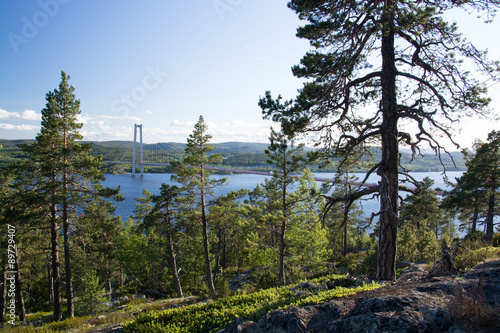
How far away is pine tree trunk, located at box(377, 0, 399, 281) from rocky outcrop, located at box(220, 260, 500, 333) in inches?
75.4

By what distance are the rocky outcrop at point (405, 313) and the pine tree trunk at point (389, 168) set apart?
6.28ft

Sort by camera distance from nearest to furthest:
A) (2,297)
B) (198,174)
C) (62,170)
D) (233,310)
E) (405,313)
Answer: (405,313) < (233,310) < (62,170) < (198,174) < (2,297)

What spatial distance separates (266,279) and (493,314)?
14439 mm

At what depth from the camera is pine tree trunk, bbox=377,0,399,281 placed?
5648 mm

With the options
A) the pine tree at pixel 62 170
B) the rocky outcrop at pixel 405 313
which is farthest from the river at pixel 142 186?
the rocky outcrop at pixel 405 313

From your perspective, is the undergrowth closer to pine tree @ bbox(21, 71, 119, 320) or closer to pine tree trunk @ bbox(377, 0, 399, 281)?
pine tree trunk @ bbox(377, 0, 399, 281)

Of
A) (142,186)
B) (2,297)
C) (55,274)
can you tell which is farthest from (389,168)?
(142,186)

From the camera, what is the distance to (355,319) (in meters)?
2.80

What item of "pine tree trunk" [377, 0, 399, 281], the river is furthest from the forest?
the river

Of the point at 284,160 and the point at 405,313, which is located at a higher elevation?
the point at 284,160

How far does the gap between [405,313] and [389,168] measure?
12.1ft

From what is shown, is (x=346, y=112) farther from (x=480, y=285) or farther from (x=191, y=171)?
(x=191, y=171)

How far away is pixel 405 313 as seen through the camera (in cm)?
262

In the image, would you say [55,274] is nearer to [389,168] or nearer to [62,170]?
[62,170]
